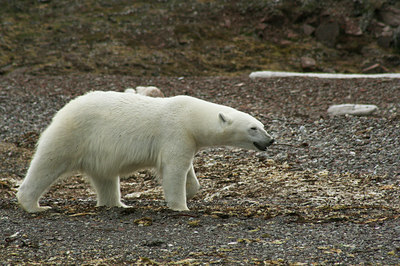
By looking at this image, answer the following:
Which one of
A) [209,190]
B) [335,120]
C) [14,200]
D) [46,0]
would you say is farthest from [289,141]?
[46,0]

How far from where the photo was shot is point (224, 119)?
584 cm

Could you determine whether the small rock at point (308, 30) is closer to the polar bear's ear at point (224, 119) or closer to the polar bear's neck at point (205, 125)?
the polar bear's neck at point (205, 125)

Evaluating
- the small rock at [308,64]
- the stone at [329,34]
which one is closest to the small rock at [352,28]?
Answer: the stone at [329,34]

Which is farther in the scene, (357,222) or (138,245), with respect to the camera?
(357,222)

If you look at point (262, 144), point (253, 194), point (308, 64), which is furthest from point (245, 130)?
point (308, 64)

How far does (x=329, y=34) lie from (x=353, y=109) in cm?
853

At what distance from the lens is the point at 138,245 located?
4.58 meters

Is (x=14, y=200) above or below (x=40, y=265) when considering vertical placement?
below

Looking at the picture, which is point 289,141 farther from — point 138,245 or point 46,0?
point 46,0

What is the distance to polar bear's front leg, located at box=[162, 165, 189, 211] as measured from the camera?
5766 mm

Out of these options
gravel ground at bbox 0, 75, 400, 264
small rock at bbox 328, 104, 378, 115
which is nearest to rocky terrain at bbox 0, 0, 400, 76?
gravel ground at bbox 0, 75, 400, 264

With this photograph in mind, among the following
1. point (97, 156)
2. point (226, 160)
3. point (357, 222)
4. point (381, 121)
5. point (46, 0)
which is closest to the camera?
point (357, 222)

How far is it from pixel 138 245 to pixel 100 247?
319 mm

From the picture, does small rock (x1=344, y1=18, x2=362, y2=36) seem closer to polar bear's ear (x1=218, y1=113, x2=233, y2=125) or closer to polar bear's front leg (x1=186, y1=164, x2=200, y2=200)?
polar bear's front leg (x1=186, y1=164, x2=200, y2=200)
